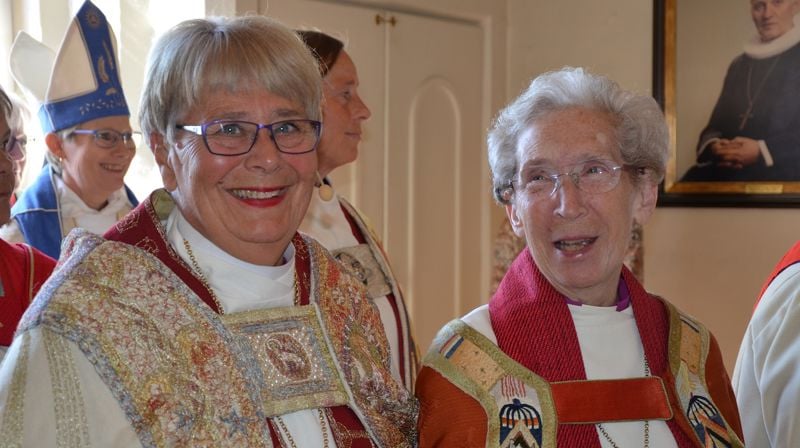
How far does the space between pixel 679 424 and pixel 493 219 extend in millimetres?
2856

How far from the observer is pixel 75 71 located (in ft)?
9.47

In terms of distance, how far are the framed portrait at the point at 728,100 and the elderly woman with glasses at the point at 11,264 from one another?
2.78 m

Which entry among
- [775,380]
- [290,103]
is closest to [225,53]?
[290,103]

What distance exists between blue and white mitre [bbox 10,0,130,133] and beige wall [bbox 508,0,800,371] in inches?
88.2

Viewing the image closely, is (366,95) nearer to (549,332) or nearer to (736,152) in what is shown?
(736,152)

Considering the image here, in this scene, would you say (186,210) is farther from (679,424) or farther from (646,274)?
(646,274)

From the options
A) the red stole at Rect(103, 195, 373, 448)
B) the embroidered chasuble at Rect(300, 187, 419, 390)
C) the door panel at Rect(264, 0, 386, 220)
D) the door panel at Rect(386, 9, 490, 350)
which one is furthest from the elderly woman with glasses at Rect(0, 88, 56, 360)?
the door panel at Rect(386, 9, 490, 350)

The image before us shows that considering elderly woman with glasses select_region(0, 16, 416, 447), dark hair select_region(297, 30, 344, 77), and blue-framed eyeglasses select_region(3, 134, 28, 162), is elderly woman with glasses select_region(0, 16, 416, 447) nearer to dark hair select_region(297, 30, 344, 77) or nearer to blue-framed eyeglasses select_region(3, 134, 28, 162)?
blue-framed eyeglasses select_region(3, 134, 28, 162)

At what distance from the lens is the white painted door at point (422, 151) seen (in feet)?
12.8

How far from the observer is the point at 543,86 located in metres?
1.80

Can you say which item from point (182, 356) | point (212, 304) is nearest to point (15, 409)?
point (182, 356)

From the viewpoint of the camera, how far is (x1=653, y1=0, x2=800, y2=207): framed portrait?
3.61m

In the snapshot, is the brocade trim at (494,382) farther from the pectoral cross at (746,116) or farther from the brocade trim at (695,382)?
the pectoral cross at (746,116)

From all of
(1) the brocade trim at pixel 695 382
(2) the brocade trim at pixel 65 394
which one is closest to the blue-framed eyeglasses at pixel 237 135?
(2) the brocade trim at pixel 65 394
